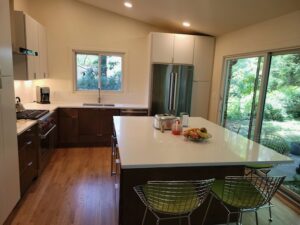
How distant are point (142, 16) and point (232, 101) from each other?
251cm

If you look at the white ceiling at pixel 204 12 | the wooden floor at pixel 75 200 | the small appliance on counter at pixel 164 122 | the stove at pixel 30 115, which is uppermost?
the white ceiling at pixel 204 12

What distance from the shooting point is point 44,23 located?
4.55 m

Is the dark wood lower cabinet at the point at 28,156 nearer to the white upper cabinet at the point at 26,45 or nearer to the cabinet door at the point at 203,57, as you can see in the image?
the white upper cabinet at the point at 26,45

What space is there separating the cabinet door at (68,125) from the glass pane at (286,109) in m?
3.35

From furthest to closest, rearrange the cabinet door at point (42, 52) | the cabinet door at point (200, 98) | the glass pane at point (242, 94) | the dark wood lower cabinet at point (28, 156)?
the cabinet door at point (200, 98), the cabinet door at point (42, 52), the glass pane at point (242, 94), the dark wood lower cabinet at point (28, 156)

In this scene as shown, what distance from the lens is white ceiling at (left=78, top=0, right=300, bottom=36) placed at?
287cm

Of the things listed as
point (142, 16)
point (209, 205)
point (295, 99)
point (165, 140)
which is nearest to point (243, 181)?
point (209, 205)

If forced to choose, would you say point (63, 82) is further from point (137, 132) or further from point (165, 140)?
point (165, 140)

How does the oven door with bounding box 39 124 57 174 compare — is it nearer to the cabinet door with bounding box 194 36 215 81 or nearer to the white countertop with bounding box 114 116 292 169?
the white countertop with bounding box 114 116 292 169

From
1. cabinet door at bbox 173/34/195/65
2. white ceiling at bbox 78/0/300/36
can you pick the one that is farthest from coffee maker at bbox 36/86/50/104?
cabinet door at bbox 173/34/195/65

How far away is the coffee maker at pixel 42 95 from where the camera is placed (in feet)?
14.6

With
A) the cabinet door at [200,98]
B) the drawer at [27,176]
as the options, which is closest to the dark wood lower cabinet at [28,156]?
the drawer at [27,176]

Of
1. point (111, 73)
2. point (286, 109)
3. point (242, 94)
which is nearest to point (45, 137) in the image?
point (111, 73)

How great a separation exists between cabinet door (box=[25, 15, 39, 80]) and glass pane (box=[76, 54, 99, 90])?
1.10 metres
